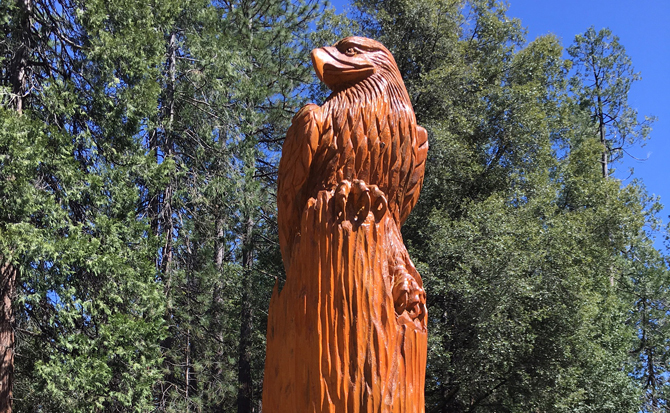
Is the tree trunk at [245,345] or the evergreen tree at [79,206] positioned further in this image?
the tree trunk at [245,345]

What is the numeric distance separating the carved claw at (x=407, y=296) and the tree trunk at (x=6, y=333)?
19.2ft

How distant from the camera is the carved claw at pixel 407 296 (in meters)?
3.20

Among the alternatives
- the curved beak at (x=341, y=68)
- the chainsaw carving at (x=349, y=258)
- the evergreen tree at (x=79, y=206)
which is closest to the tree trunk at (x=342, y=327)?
the chainsaw carving at (x=349, y=258)

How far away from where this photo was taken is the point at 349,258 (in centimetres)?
315

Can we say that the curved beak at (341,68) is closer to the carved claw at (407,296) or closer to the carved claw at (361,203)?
the carved claw at (361,203)

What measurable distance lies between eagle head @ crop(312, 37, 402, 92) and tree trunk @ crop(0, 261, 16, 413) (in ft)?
17.9

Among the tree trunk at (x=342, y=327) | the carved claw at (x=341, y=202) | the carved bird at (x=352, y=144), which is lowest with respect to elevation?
the tree trunk at (x=342, y=327)

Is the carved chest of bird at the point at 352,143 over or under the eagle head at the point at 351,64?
under

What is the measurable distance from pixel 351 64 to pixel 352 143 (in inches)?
22.9

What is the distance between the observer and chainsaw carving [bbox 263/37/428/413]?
9.91 feet

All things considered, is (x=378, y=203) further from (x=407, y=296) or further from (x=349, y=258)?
(x=407, y=296)

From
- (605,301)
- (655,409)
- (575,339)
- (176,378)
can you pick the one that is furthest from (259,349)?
(655,409)

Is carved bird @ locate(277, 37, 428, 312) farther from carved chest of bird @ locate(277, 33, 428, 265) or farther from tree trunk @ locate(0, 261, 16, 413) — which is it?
tree trunk @ locate(0, 261, 16, 413)

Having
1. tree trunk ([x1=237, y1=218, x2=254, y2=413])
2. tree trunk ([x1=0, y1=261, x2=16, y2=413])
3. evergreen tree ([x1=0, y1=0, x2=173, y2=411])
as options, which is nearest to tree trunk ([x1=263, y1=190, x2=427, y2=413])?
evergreen tree ([x1=0, y1=0, x2=173, y2=411])
